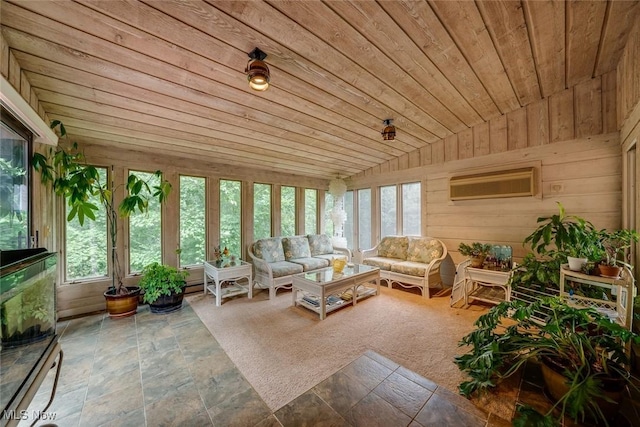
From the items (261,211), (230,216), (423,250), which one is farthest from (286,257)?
(423,250)

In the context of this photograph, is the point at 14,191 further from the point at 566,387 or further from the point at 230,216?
the point at 566,387

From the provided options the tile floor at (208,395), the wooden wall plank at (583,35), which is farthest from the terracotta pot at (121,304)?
the wooden wall plank at (583,35)

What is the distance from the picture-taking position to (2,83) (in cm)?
148

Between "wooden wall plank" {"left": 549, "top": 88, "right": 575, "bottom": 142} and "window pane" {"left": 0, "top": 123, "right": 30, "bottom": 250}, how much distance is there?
5550 millimetres

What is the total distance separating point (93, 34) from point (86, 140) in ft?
6.99

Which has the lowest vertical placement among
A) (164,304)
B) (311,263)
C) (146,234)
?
(164,304)

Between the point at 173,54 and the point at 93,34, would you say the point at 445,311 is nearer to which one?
the point at 173,54

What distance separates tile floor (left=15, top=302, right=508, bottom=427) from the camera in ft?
4.87

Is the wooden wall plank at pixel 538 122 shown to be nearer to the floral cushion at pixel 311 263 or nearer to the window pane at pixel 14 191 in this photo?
the floral cushion at pixel 311 263

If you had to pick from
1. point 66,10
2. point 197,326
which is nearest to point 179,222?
point 197,326

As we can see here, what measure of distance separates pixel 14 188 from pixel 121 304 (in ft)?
5.38

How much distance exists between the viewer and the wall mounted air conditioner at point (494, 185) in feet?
10.7

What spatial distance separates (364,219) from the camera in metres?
5.50

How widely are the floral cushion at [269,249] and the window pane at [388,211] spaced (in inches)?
86.6
